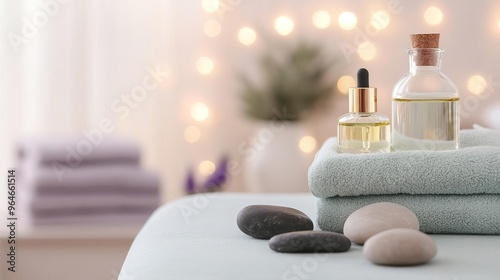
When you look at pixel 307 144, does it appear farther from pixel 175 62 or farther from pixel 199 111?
pixel 175 62

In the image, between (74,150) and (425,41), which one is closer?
(425,41)

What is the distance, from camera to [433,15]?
2.58 metres

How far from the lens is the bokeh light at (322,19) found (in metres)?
2.64

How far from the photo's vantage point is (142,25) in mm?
2533

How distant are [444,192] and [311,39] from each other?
1796 mm

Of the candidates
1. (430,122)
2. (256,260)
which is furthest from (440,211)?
(256,260)

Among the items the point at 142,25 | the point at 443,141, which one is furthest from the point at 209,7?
the point at 443,141

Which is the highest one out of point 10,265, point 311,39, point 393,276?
point 311,39

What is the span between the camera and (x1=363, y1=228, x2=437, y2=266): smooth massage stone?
2.42 ft

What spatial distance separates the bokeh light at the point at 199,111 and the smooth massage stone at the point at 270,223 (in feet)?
5.82

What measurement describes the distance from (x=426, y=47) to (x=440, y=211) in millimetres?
221

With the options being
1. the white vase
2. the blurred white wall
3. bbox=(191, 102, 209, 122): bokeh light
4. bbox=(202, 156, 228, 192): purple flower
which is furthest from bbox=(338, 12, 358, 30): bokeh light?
bbox=(202, 156, 228, 192): purple flower

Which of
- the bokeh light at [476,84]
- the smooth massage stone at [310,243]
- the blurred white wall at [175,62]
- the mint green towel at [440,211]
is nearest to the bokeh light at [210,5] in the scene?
the blurred white wall at [175,62]

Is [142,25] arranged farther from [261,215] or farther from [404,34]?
[261,215]
